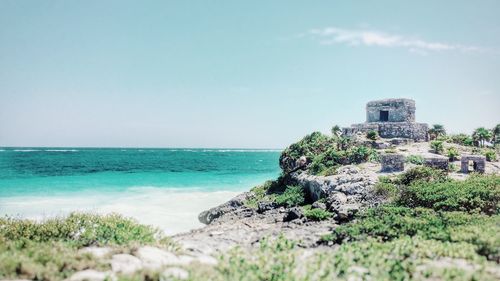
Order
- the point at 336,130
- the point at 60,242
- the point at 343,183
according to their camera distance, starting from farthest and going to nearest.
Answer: the point at 336,130
the point at 343,183
the point at 60,242

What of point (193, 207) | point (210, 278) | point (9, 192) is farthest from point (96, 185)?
point (210, 278)

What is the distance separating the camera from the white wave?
2798cm

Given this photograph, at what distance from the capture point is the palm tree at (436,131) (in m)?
37.7

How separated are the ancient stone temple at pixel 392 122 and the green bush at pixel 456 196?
1689 cm

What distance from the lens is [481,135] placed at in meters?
37.3

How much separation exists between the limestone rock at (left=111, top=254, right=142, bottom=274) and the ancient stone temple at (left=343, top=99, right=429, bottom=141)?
3016 centimetres

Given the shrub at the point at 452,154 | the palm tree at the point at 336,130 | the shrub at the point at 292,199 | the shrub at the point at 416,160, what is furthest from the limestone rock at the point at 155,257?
the palm tree at the point at 336,130

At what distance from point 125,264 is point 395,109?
33.4 metres

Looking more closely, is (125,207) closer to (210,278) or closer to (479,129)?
(210,278)

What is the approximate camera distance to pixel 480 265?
8461mm

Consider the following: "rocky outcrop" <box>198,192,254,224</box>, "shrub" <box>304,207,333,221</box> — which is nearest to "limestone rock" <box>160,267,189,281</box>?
"shrub" <box>304,207,333,221</box>

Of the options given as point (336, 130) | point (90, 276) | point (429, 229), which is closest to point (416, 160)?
point (429, 229)

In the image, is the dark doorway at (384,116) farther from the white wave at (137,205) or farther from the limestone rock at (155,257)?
the limestone rock at (155,257)

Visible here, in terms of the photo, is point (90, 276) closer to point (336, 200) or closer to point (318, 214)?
point (318, 214)
